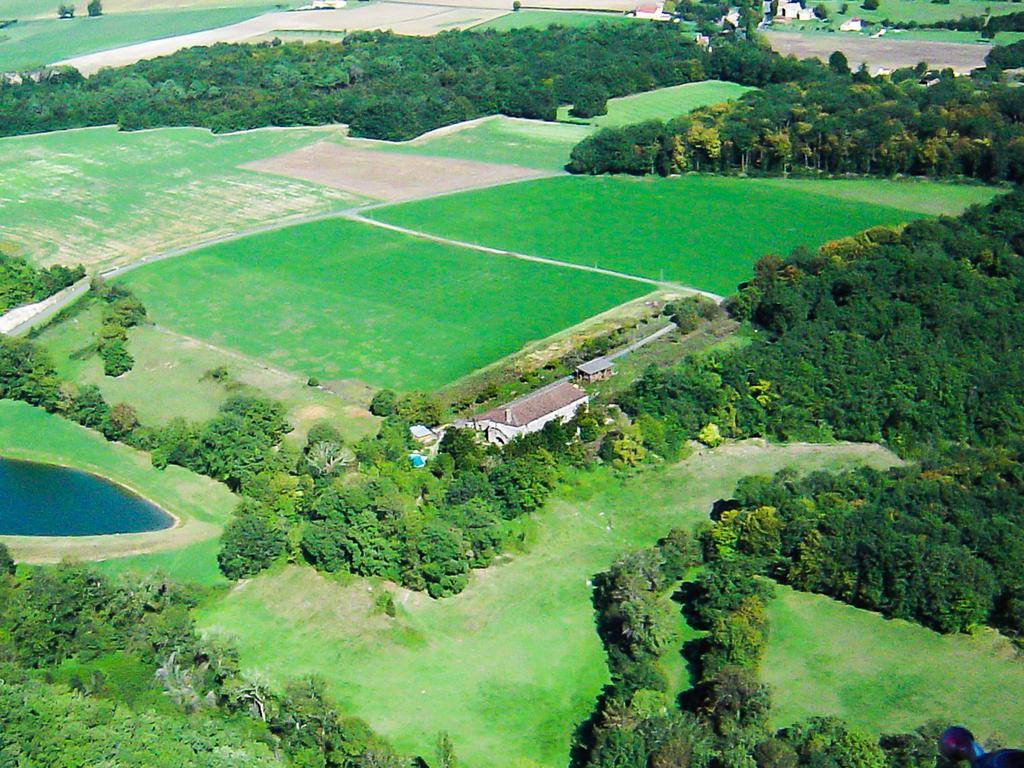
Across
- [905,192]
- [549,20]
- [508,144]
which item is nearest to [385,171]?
[508,144]

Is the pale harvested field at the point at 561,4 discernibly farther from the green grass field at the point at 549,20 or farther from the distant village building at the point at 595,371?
the distant village building at the point at 595,371

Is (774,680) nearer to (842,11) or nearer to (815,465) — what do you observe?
(815,465)

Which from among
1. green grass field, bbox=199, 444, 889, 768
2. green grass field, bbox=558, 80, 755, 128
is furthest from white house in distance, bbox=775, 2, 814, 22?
green grass field, bbox=199, 444, 889, 768

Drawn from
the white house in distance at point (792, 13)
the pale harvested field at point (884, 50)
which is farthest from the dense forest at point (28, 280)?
the white house in distance at point (792, 13)

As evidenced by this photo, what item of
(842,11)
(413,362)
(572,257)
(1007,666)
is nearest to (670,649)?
(1007,666)

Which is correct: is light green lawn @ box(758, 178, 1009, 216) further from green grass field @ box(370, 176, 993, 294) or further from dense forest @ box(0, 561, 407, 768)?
dense forest @ box(0, 561, 407, 768)
